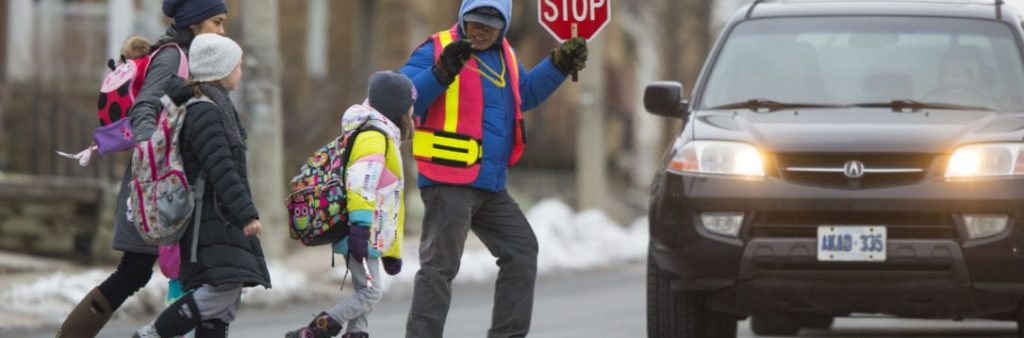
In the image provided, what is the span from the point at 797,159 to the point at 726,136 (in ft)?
1.07

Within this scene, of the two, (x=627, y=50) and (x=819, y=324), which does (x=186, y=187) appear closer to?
(x=819, y=324)

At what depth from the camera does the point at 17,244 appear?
17344 mm

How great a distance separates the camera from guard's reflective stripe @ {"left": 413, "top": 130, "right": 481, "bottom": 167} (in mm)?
8664

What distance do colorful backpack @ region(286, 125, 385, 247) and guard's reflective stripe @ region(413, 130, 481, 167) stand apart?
0.49 metres

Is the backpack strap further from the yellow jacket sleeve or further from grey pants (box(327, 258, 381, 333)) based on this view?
grey pants (box(327, 258, 381, 333))

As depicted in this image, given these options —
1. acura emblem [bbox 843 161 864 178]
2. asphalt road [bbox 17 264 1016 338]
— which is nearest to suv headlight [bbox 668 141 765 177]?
acura emblem [bbox 843 161 864 178]

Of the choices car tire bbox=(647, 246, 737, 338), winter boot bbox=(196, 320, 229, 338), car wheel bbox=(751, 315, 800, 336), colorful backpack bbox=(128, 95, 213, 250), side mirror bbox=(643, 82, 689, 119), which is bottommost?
car wheel bbox=(751, 315, 800, 336)

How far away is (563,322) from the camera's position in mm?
12828

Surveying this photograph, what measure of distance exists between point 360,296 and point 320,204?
1.56 ft

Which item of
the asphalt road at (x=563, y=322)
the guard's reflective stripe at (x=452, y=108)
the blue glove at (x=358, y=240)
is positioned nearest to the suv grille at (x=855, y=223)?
the guard's reflective stripe at (x=452, y=108)

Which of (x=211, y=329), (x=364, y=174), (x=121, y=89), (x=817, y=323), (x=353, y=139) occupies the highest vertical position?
(x=121, y=89)

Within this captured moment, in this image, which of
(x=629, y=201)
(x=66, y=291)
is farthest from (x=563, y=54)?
(x=629, y=201)

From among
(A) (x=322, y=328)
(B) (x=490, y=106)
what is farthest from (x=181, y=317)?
(B) (x=490, y=106)

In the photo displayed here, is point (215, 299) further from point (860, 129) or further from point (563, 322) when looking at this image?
point (563, 322)
